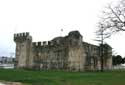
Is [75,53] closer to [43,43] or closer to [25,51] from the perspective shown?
[43,43]

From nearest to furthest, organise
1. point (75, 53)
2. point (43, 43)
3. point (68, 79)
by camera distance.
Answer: point (68, 79), point (75, 53), point (43, 43)

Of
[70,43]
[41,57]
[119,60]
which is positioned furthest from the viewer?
[119,60]

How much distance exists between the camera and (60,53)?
103 m

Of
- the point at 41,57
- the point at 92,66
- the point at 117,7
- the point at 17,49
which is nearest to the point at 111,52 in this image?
the point at 92,66

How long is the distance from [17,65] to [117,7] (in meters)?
71.7

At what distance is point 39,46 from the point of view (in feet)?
358

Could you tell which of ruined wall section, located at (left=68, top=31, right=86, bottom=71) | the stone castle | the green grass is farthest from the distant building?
the green grass

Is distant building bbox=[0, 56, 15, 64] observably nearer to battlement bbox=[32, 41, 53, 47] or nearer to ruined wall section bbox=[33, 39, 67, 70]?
battlement bbox=[32, 41, 53, 47]

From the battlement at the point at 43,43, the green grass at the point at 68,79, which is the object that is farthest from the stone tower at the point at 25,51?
the green grass at the point at 68,79

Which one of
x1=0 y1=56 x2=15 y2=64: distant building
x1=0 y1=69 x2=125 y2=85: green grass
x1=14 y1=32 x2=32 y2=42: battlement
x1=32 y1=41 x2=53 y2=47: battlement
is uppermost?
x1=14 y1=32 x2=32 y2=42: battlement

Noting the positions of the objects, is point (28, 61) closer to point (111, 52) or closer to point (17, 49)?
point (17, 49)

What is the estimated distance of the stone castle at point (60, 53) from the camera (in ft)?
327

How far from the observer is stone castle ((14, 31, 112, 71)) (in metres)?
99.6

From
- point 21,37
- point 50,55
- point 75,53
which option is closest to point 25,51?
point 21,37
